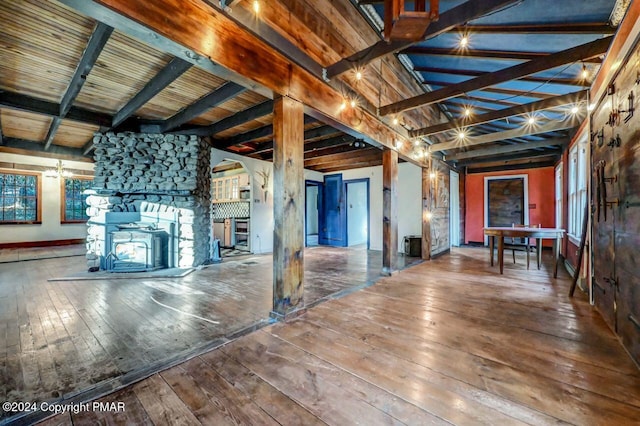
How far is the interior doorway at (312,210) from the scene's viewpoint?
28.7 ft

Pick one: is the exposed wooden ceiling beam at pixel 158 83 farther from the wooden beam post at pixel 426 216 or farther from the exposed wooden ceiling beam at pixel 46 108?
the wooden beam post at pixel 426 216

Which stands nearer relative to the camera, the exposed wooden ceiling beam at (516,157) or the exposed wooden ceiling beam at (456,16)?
the exposed wooden ceiling beam at (456,16)

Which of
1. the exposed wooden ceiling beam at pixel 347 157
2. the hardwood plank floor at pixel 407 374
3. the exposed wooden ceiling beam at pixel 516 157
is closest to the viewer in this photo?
the hardwood plank floor at pixel 407 374

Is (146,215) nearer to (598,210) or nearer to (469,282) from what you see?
(469,282)

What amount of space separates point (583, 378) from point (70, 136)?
332 inches

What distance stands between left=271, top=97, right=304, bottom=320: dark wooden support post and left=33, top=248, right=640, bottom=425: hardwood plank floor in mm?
272

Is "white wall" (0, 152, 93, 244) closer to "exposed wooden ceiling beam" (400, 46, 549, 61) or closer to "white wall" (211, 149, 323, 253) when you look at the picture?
"white wall" (211, 149, 323, 253)

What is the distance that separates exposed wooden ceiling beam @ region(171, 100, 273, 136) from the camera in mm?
3898

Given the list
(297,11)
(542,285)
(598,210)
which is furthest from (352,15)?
(542,285)

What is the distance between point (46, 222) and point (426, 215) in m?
10.6

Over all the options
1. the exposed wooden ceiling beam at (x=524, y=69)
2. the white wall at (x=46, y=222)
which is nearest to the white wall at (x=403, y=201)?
the exposed wooden ceiling beam at (x=524, y=69)

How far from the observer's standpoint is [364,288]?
11.8ft

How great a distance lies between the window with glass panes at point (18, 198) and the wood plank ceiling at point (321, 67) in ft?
8.84

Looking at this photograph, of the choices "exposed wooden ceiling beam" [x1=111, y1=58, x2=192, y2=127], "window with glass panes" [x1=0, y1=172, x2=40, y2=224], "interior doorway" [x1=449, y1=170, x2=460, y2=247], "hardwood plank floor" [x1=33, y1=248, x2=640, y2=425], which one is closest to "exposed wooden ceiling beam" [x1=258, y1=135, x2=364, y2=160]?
"exposed wooden ceiling beam" [x1=111, y1=58, x2=192, y2=127]
